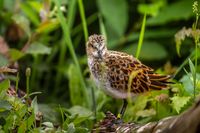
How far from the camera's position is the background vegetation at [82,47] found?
4508 millimetres

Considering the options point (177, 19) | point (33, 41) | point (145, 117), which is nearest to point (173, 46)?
point (177, 19)

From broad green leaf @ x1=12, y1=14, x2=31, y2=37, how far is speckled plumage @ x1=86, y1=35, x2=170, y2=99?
4.34 ft

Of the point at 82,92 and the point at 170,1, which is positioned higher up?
the point at 170,1

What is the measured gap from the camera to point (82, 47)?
21.7ft

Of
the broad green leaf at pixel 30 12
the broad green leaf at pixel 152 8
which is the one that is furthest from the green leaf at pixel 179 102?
the broad green leaf at pixel 30 12

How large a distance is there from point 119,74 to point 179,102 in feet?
1.19

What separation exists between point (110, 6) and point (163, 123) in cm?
314

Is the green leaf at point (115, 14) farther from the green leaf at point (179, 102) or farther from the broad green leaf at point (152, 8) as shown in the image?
the green leaf at point (179, 102)

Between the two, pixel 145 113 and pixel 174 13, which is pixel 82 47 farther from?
pixel 145 113

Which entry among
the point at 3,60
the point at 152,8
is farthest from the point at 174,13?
the point at 3,60

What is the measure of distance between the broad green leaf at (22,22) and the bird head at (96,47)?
1.27m

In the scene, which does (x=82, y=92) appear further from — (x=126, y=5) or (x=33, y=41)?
(x=126, y=5)

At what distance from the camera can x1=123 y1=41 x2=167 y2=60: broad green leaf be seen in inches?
241

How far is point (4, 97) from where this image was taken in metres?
3.58
